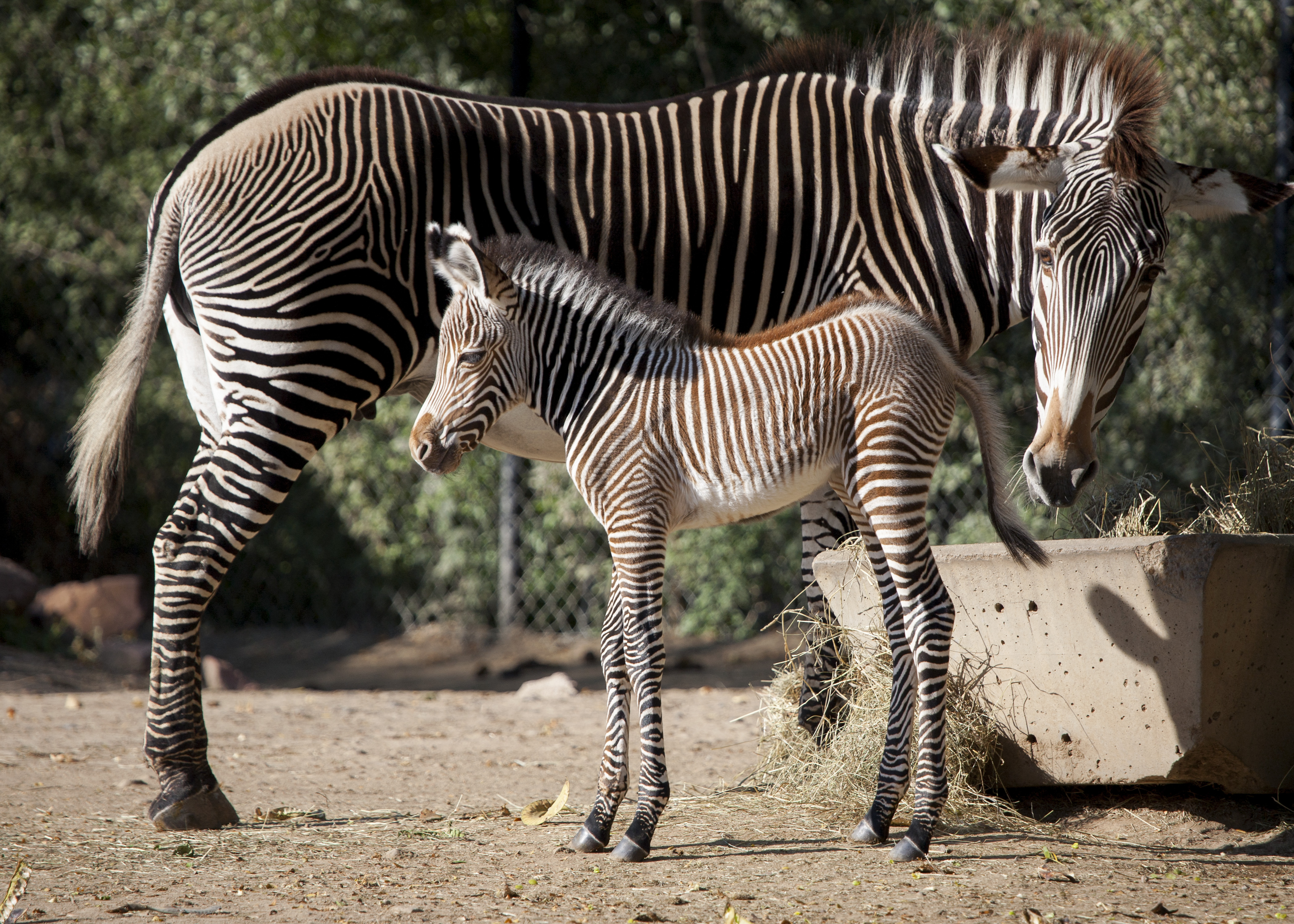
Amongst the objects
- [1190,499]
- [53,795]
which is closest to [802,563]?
[1190,499]

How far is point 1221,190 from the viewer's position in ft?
12.4

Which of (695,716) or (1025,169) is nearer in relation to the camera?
(1025,169)

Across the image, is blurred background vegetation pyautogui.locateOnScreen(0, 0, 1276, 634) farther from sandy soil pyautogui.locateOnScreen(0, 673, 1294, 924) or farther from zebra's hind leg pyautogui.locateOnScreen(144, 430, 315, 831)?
zebra's hind leg pyautogui.locateOnScreen(144, 430, 315, 831)

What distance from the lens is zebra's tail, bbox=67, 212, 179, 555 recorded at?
4.65 metres

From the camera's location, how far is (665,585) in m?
9.32

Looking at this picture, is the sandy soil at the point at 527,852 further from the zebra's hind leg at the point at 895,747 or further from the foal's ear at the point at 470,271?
the foal's ear at the point at 470,271

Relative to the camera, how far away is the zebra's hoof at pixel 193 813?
416 centimetres

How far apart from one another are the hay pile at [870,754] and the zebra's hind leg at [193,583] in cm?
212

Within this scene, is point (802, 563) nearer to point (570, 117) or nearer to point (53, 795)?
point (570, 117)

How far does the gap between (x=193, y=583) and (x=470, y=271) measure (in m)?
1.60

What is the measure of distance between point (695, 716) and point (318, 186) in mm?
3704

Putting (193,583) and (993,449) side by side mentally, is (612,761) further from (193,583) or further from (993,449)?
(193,583)

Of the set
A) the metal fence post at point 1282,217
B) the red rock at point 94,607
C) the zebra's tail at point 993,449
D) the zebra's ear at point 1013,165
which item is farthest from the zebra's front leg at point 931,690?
the red rock at point 94,607

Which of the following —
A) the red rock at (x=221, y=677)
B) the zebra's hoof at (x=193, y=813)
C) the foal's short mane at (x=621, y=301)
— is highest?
the foal's short mane at (x=621, y=301)
